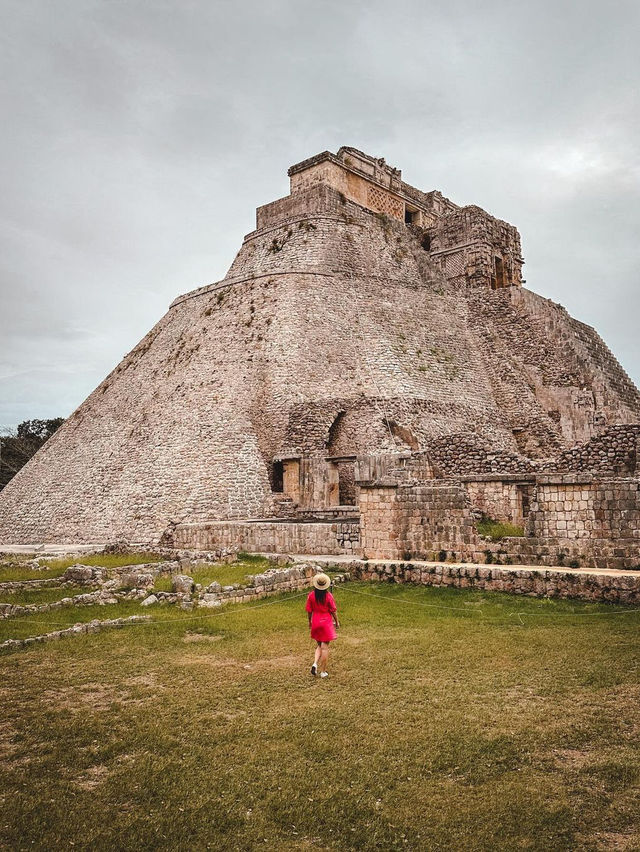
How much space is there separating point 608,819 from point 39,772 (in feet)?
10.4

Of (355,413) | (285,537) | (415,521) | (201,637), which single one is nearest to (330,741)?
(201,637)

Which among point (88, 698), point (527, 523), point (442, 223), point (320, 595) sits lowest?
point (88, 698)

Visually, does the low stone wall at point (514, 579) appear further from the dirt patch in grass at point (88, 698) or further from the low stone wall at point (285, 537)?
the dirt patch in grass at point (88, 698)

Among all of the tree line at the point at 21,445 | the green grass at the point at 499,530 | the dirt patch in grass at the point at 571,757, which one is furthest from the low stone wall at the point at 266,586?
the tree line at the point at 21,445

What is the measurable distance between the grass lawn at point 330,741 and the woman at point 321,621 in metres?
0.16

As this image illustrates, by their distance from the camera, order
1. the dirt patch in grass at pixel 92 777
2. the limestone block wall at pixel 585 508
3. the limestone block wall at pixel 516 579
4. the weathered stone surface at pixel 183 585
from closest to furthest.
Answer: the dirt patch in grass at pixel 92 777
the limestone block wall at pixel 516 579
the weathered stone surface at pixel 183 585
the limestone block wall at pixel 585 508

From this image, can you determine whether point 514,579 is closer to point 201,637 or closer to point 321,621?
point 321,621

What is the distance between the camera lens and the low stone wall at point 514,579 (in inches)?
319

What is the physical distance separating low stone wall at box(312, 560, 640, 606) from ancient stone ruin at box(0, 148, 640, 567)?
924mm

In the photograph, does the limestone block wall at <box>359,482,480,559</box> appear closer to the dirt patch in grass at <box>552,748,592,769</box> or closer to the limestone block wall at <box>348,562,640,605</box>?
the limestone block wall at <box>348,562,640,605</box>

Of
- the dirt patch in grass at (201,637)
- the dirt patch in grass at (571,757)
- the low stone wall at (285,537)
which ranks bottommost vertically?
the dirt patch in grass at (571,757)

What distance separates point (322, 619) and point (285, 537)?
716 cm

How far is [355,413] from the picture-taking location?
763 inches

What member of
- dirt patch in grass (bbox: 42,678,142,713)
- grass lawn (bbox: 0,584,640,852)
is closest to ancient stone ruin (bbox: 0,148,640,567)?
grass lawn (bbox: 0,584,640,852)
